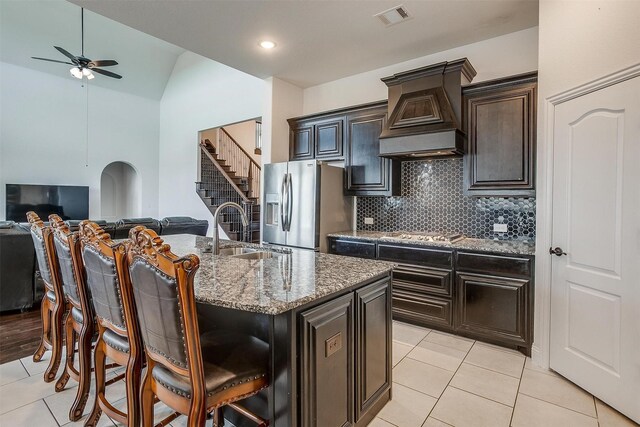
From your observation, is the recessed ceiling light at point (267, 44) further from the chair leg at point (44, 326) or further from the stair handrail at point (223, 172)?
the stair handrail at point (223, 172)

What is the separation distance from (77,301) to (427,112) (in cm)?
330

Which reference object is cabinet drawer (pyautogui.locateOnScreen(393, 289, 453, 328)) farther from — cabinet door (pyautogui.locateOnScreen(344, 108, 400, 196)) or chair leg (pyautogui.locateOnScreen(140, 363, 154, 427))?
chair leg (pyautogui.locateOnScreen(140, 363, 154, 427))

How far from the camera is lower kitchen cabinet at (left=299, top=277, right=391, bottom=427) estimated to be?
58.9 inches

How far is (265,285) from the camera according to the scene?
1.60 meters

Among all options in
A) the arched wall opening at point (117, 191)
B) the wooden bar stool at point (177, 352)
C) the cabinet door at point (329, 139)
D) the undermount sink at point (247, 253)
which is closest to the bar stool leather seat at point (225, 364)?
the wooden bar stool at point (177, 352)

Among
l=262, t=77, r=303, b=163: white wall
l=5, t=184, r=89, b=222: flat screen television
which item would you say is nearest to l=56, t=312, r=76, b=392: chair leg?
l=262, t=77, r=303, b=163: white wall

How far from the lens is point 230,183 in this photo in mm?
7223

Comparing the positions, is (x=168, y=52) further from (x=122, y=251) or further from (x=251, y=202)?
(x=122, y=251)

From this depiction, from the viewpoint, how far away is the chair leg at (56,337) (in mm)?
2271

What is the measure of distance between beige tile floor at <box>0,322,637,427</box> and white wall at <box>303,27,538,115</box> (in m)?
2.79

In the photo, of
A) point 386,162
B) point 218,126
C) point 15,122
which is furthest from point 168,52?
point 386,162

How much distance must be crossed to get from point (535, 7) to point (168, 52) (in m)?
8.17

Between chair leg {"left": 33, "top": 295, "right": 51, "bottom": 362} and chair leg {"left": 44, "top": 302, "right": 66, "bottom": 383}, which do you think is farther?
chair leg {"left": 33, "top": 295, "right": 51, "bottom": 362}

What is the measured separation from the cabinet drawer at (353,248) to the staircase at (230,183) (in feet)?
8.16
